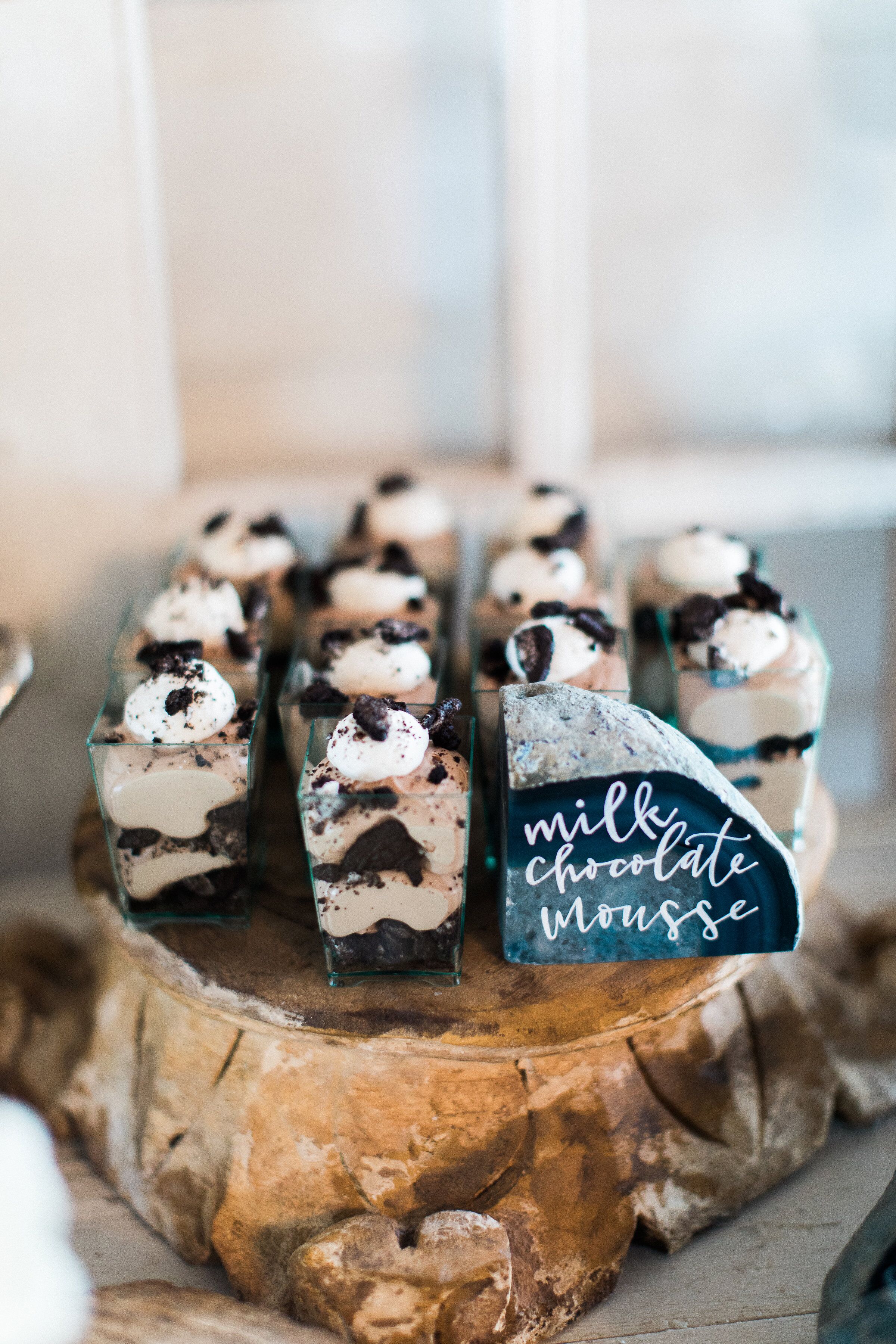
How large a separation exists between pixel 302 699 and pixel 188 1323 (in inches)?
30.8

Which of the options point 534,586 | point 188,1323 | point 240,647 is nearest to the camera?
point 188,1323

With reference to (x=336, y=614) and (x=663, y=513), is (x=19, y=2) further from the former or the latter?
(x=663, y=513)

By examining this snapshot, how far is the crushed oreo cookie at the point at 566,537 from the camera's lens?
1.86 metres

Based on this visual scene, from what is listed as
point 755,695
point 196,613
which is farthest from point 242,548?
point 755,695

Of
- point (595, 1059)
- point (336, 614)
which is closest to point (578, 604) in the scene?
point (336, 614)

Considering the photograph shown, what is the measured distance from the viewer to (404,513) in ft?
6.59

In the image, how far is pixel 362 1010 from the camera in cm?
140

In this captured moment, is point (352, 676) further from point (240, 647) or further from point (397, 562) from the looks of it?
point (397, 562)

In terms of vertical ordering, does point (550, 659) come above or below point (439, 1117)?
above

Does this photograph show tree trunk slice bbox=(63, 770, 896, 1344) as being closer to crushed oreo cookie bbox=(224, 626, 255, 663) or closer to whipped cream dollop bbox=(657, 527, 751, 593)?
crushed oreo cookie bbox=(224, 626, 255, 663)

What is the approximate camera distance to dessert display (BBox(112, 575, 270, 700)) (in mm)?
1630

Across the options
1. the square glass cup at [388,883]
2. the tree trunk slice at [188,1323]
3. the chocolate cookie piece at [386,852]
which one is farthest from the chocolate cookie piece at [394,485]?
the tree trunk slice at [188,1323]

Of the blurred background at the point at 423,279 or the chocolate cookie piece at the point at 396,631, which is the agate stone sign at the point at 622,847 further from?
the blurred background at the point at 423,279

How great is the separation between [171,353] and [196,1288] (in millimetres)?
1547
